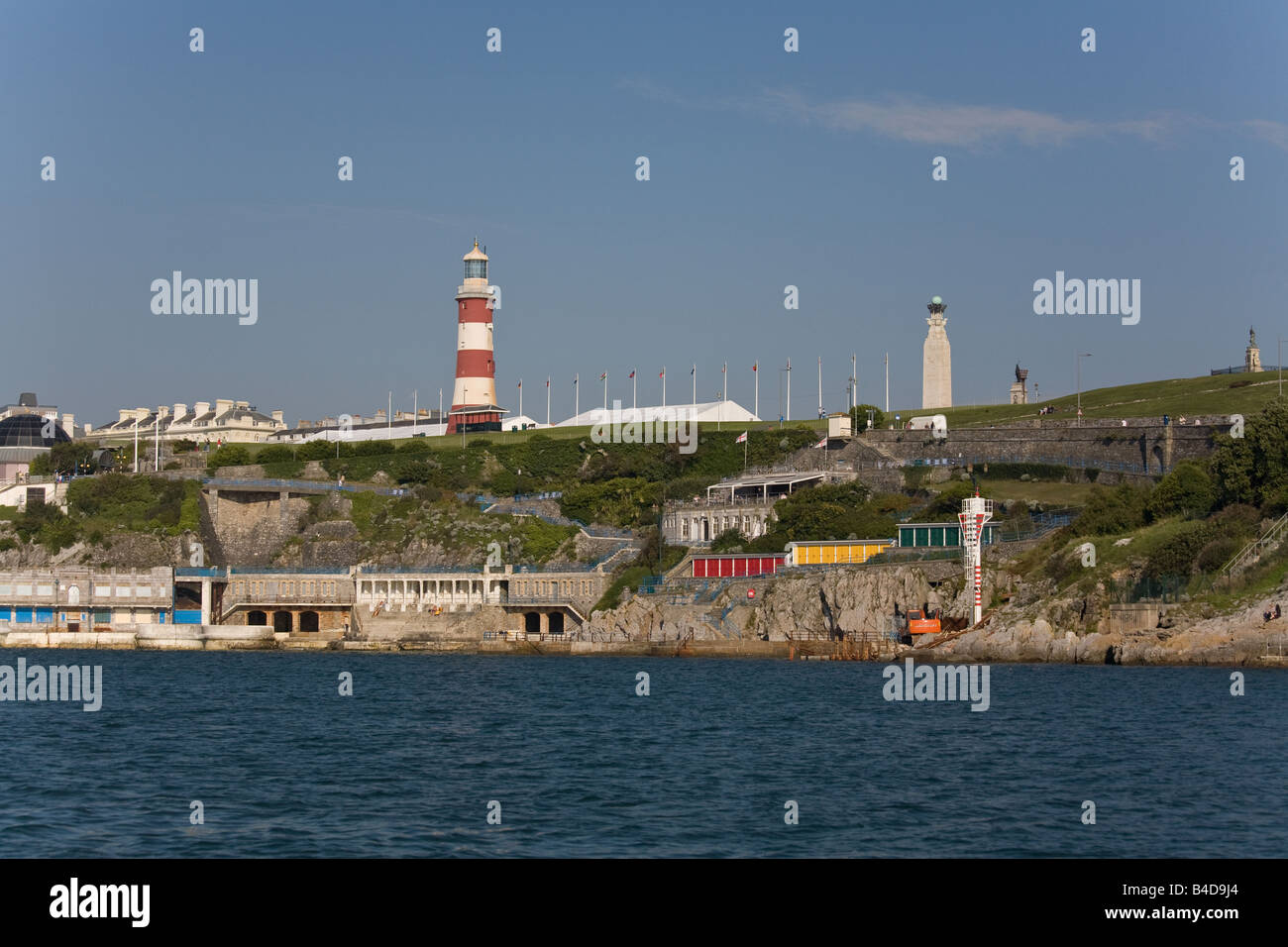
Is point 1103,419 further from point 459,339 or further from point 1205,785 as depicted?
point 1205,785

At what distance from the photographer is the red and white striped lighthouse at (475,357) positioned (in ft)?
398

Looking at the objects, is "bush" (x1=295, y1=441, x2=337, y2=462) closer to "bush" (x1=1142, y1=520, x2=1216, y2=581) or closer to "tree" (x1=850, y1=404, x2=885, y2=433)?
"tree" (x1=850, y1=404, x2=885, y2=433)

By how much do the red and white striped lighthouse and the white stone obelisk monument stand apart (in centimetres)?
3589

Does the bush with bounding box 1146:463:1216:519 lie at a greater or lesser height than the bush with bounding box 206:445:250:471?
lesser

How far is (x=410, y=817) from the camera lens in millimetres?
26875

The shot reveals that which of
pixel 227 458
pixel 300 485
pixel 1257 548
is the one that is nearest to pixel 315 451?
pixel 227 458

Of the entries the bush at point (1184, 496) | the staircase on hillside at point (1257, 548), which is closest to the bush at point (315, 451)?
the bush at point (1184, 496)

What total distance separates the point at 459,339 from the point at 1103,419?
51.9 m

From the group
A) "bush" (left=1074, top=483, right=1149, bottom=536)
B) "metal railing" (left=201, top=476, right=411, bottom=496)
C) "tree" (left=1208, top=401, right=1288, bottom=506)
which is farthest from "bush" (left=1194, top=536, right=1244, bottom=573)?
"metal railing" (left=201, top=476, right=411, bottom=496)

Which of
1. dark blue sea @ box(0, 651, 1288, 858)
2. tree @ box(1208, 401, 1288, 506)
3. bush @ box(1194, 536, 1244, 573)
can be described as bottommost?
dark blue sea @ box(0, 651, 1288, 858)

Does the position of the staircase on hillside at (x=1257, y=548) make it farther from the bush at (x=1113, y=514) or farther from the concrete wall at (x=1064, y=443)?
the concrete wall at (x=1064, y=443)

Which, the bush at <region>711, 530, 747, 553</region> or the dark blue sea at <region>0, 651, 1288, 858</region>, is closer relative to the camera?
the dark blue sea at <region>0, 651, 1288, 858</region>

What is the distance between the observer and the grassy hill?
10494cm
